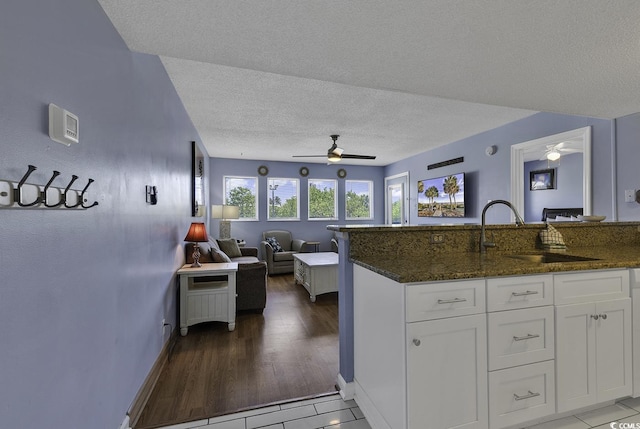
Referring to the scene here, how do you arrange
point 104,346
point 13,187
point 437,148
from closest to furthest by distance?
1. point 13,187
2. point 104,346
3. point 437,148

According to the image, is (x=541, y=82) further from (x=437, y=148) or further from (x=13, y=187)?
(x=437, y=148)

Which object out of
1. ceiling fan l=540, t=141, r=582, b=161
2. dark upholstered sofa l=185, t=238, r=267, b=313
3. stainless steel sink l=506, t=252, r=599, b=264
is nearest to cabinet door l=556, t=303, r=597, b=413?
stainless steel sink l=506, t=252, r=599, b=264

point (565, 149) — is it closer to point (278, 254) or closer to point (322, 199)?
point (322, 199)

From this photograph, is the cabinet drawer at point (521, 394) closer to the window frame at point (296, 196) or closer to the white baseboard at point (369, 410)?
the white baseboard at point (369, 410)

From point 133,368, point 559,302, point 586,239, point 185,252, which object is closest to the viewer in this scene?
point 559,302

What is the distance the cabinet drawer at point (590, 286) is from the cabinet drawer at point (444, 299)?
0.53 m

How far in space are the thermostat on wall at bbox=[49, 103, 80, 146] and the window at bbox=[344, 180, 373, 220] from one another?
6722 mm

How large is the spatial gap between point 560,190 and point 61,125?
798 cm

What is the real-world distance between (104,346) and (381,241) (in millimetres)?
1627

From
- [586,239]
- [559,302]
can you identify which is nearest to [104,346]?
[559,302]

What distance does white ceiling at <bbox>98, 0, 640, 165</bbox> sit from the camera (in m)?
1.47

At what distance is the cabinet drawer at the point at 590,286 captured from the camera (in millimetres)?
1593

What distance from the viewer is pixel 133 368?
1755 mm

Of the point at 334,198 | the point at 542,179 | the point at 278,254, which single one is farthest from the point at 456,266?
the point at 542,179
